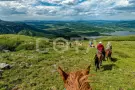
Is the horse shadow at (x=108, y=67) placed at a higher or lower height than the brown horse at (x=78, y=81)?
lower

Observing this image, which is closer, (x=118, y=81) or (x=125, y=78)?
(x=118, y=81)

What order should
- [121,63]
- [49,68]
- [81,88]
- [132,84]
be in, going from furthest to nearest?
1. [121,63]
2. [49,68]
3. [132,84]
4. [81,88]

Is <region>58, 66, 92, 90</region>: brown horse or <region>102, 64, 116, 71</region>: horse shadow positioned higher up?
<region>58, 66, 92, 90</region>: brown horse

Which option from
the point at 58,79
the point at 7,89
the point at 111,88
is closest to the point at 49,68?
the point at 58,79

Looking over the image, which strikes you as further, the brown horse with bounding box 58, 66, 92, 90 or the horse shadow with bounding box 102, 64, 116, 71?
the horse shadow with bounding box 102, 64, 116, 71

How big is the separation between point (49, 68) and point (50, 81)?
5.74m

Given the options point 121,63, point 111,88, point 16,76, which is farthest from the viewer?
point 121,63

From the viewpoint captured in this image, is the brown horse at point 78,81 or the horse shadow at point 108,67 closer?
the brown horse at point 78,81

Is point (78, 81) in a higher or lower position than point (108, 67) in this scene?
higher

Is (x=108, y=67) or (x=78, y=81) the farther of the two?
(x=108, y=67)

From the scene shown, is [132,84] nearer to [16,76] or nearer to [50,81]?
[50,81]

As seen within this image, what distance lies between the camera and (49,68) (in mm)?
28859

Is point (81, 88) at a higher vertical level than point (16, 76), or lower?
higher

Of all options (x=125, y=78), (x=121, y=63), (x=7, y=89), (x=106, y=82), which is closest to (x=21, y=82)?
(x=7, y=89)
